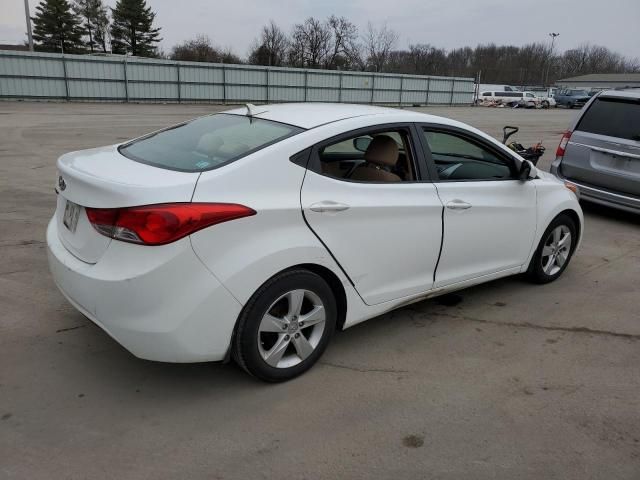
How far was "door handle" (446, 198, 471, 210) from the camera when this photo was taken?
12.2 feet

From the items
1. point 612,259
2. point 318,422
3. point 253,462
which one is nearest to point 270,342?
point 318,422

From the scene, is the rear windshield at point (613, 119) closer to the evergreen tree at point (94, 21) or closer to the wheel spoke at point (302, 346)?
the wheel spoke at point (302, 346)

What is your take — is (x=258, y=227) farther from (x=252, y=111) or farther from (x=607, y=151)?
(x=607, y=151)

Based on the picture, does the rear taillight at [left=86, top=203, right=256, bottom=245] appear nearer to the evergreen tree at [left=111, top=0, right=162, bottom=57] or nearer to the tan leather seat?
the tan leather seat

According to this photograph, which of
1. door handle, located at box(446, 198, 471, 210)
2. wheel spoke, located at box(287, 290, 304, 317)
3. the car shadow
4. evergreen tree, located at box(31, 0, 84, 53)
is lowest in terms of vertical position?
the car shadow

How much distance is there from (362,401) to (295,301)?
26.4 inches

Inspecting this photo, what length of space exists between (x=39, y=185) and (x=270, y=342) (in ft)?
20.8

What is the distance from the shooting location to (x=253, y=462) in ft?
8.29

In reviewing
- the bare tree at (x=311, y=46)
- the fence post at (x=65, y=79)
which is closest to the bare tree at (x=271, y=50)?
the bare tree at (x=311, y=46)

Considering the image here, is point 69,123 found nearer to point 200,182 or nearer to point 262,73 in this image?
point 200,182

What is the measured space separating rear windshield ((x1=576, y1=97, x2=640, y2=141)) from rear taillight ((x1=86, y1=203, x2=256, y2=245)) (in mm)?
6125

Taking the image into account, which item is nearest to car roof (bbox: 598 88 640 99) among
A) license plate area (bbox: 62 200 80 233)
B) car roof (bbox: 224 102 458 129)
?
car roof (bbox: 224 102 458 129)

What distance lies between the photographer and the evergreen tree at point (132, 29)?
68.9 metres

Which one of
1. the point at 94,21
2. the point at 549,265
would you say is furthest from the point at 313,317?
the point at 94,21
